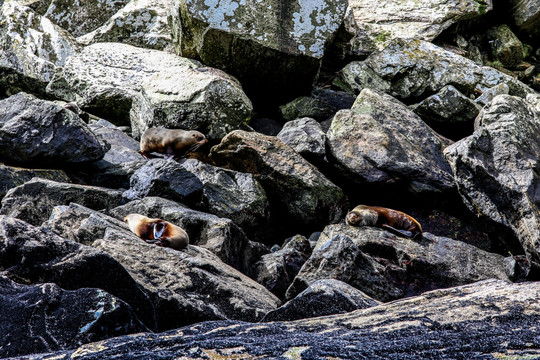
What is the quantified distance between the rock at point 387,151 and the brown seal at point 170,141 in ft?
7.65

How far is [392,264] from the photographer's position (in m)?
6.60

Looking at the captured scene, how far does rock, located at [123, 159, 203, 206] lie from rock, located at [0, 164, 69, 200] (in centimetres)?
136

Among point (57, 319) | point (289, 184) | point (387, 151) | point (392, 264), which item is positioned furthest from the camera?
point (387, 151)

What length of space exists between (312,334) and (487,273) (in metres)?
4.44

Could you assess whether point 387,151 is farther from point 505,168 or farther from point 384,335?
point 384,335

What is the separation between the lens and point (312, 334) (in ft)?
9.59

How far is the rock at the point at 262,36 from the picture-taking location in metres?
10.9

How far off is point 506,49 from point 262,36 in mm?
8319

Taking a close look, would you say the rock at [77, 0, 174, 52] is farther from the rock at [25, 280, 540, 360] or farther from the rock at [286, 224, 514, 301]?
the rock at [25, 280, 540, 360]

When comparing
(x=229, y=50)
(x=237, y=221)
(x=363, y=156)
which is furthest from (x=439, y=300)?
(x=229, y=50)

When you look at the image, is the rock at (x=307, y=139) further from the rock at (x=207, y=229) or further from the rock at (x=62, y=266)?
the rock at (x=62, y=266)

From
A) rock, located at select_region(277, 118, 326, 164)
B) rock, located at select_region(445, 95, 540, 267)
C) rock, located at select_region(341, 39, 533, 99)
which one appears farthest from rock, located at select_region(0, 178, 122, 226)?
rock, located at select_region(341, 39, 533, 99)

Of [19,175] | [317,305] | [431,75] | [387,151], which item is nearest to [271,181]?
[387,151]

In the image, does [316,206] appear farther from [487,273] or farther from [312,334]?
[312,334]
